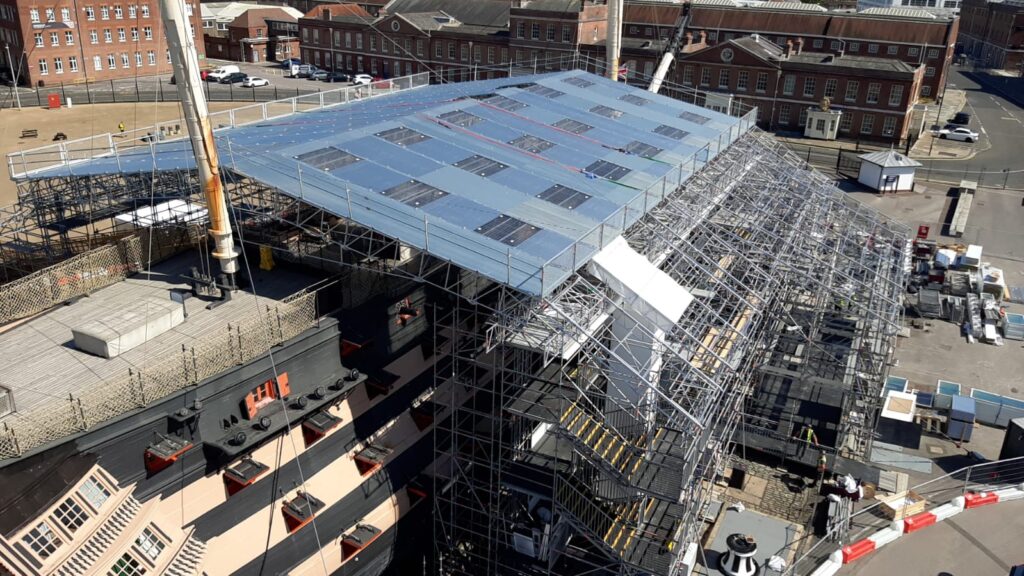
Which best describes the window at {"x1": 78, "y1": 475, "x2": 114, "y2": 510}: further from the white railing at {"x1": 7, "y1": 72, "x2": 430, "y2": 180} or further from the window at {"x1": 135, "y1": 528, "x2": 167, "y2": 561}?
the white railing at {"x1": 7, "y1": 72, "x2": 430, "y2": 180}

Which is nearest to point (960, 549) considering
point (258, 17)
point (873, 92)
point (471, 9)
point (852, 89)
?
point (873, 92)

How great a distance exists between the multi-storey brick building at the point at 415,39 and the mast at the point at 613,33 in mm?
37349

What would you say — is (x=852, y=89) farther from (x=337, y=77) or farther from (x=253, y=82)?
(x=253, y=82)

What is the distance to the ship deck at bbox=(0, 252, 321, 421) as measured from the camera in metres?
17.2

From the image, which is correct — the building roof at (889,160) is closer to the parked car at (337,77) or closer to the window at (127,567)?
the parked car at (337,77)

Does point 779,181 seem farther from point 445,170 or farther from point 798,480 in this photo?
point 445,170

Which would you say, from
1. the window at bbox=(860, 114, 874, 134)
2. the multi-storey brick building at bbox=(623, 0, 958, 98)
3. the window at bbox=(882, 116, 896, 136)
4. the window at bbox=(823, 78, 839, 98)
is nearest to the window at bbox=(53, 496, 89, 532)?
the multi-storey brick building at bbox=(623, 0, 958, 98)

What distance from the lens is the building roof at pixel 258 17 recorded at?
9294 centimetres

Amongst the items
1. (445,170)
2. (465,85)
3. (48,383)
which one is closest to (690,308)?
(445,170)

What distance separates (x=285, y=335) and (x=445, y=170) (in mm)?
7200

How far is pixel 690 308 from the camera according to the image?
2228 centimetres

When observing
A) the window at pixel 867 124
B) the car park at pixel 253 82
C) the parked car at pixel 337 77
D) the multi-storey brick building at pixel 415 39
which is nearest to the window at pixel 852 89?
the window at pixel 867 124

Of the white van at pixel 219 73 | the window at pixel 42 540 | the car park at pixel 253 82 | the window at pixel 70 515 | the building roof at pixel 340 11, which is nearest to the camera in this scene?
the window at pixel 42 540

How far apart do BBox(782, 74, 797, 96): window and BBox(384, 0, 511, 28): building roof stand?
30164mm
